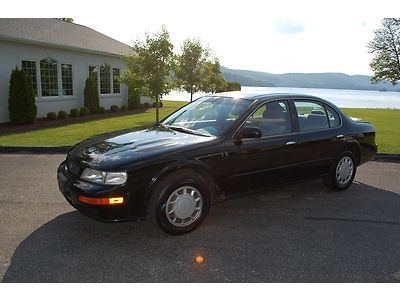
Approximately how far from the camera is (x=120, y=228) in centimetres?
416

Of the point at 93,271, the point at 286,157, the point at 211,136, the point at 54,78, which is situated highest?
the point at 54,78

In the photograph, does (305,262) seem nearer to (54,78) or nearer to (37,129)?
(37,129)

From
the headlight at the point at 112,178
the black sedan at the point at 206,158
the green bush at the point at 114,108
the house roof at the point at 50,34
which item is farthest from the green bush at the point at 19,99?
the headlight at the point at 112,178

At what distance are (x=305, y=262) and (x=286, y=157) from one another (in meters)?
1.74

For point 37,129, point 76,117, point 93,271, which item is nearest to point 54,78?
point 76,117

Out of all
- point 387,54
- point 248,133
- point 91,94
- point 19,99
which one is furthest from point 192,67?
point 387,54

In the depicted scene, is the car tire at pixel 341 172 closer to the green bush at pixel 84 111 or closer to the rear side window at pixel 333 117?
the rear side window at pixel 333 117

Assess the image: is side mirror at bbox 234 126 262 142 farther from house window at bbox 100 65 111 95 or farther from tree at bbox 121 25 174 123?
house window at bbox 100 65 111 95

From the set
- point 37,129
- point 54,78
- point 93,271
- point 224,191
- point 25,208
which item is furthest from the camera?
point 54,78

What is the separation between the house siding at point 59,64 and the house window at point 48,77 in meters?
0.19

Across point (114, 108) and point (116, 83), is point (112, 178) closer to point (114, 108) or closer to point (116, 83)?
point (114, 108)

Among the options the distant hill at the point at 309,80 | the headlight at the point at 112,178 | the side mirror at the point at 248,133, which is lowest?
the headlight at the point at 112,178

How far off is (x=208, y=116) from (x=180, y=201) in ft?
4.75

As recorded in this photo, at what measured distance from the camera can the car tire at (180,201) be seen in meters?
3.78
